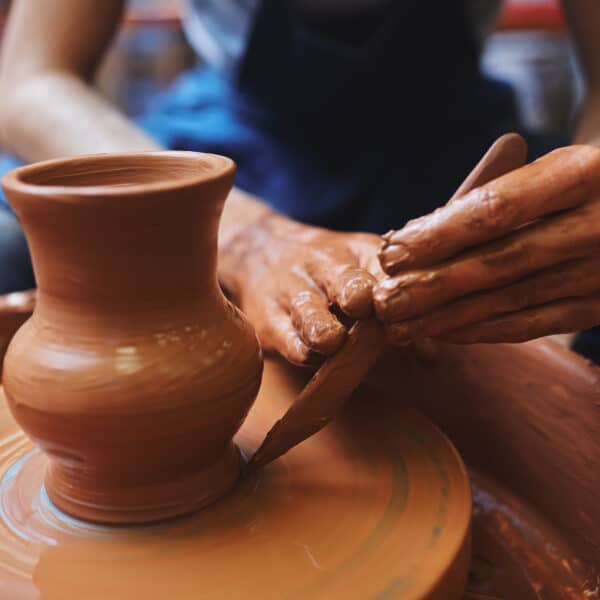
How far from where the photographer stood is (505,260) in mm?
757

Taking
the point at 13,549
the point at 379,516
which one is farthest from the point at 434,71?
the point at 13,549

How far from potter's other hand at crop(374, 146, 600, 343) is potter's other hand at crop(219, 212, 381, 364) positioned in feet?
0.14

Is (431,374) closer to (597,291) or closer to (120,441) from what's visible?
(597,291)

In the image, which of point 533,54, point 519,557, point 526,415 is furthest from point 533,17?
point 519,557

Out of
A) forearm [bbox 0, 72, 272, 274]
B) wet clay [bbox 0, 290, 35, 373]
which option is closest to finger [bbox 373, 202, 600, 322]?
wet clay [bbox 0, 290, 35, 373]

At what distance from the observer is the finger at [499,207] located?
2.39ft

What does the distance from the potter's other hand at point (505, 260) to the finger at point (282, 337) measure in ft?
0.43

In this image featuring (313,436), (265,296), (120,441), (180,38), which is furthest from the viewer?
(180,38)

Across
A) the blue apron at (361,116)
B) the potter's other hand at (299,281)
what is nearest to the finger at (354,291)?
the potter's other hand at (299,281)

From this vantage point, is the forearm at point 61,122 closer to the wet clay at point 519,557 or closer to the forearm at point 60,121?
the forearm at point 60,121

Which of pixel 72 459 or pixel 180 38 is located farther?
pixel 180 38

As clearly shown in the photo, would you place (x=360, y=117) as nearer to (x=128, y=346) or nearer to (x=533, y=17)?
(x=128, y=346)

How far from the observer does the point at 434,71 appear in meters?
1.76

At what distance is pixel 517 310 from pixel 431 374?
295 mm
